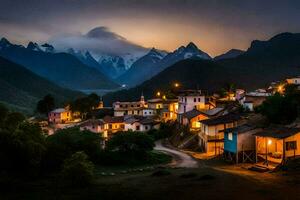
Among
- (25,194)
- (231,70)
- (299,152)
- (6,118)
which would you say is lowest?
(25,194)

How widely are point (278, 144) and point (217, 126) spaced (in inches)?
614

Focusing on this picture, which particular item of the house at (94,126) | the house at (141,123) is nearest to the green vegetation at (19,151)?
the house at (94,126)

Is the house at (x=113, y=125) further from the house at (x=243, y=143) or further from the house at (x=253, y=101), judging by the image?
the house at (x=243, y=143)

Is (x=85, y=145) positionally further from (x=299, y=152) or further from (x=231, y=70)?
(x=231, y=70)

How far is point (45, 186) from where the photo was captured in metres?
36.2

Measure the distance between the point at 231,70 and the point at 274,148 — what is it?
156m

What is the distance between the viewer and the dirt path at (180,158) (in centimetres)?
5069

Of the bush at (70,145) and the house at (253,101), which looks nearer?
the bush at (70,145)

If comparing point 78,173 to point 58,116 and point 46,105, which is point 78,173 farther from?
point 46,105

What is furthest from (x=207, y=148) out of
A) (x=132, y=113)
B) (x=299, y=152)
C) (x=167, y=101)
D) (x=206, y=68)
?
(x=206, y=68)

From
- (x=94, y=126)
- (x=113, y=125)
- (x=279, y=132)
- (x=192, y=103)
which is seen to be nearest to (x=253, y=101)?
(x=192, y=103)

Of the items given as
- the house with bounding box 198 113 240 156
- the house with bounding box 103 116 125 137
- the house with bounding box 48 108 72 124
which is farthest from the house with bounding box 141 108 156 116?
the house with bounding box 198 113 240 156

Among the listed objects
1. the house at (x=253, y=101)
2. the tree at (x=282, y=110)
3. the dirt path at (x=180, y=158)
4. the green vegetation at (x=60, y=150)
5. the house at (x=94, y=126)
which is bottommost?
the dirt path at (x=180, y=158)

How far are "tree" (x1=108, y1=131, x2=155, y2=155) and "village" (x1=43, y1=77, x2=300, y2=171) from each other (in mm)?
5014
